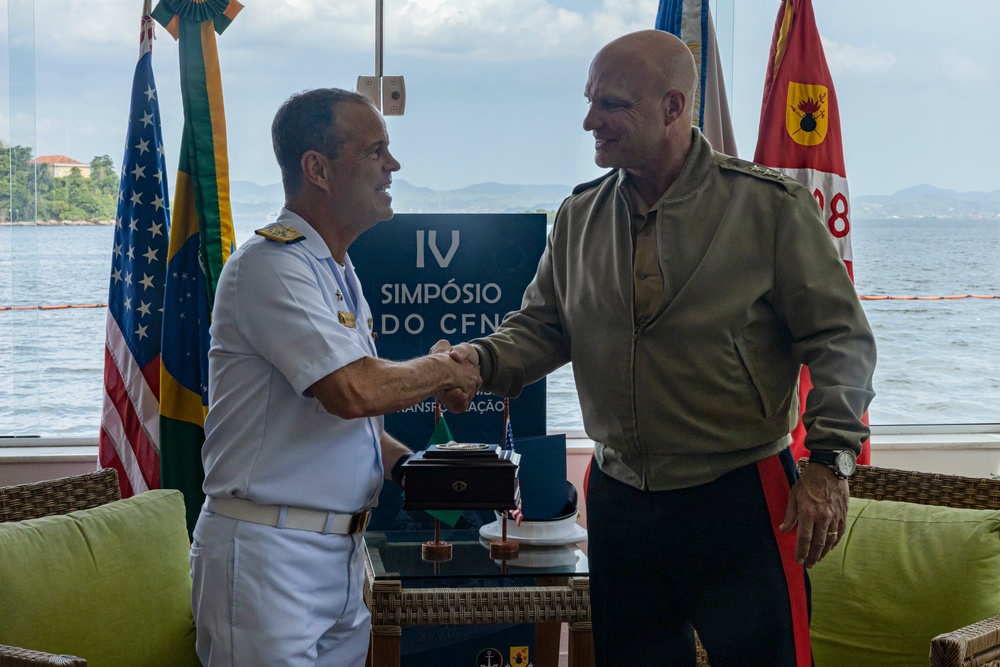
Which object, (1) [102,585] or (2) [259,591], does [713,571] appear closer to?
(2) [259,591]

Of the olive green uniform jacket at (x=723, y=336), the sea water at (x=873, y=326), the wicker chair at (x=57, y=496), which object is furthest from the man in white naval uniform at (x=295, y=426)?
the sea water at (x=873, y=326)

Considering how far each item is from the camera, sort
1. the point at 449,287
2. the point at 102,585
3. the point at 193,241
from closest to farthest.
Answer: the point at 102,585, the point at 449,287, the point at 193,241

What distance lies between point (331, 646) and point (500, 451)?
0.57 meters

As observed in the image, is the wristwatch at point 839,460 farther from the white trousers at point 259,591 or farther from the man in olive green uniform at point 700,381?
the white trousers at point 259,591

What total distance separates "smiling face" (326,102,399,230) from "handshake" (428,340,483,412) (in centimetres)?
35

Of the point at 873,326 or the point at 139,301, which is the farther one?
the point at 873,326

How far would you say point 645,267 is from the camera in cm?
191

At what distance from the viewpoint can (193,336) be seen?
3.03 meters

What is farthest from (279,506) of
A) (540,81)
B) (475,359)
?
(540,81)

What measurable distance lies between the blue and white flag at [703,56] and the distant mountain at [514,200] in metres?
0.77

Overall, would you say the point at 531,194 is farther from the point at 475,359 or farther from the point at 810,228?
the point at 810,228

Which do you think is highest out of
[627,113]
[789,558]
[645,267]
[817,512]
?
[627,113]

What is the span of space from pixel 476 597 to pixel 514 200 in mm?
1902

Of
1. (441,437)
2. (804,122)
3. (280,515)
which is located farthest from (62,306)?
(804,122)
